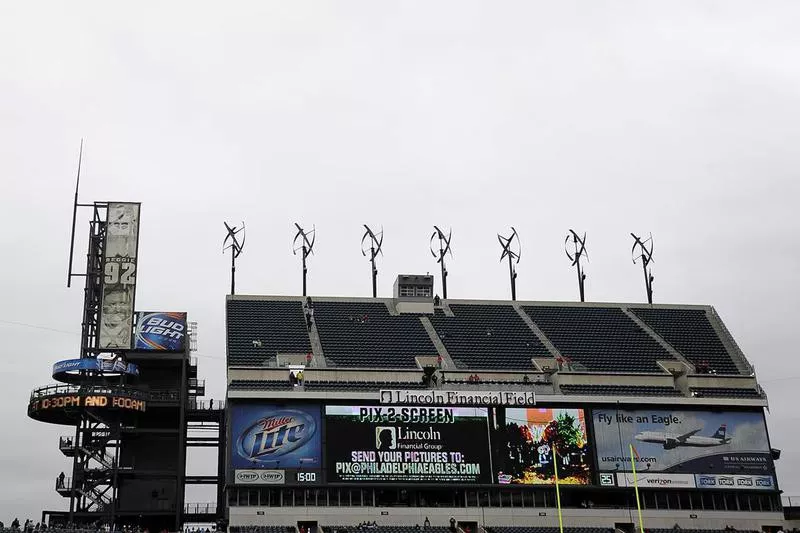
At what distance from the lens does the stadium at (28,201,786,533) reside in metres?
76.2

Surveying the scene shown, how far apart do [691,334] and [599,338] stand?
368 inches

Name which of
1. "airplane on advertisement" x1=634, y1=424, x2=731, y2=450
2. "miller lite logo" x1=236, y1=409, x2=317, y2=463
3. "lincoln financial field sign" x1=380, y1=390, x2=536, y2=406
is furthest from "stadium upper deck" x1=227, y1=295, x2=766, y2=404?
"airplane on advertisement" x1=634, y1=424, x2=731, y2=450

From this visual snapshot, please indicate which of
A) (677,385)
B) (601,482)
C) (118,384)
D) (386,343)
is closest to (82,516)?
(118,384)

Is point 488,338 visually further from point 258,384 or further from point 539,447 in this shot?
point 258,384

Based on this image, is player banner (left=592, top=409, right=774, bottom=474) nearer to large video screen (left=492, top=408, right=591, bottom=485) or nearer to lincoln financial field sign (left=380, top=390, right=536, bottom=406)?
large video screen (left=492, top=408, right=591, bottom=485)

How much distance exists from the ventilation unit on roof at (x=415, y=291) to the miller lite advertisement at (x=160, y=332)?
20796mm

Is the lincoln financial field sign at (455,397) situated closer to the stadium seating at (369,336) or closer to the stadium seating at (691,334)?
the stadium seating at (369,336)

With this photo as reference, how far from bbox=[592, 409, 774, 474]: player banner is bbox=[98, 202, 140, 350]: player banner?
40.1 metres

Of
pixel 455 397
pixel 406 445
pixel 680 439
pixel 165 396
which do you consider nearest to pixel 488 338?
pixel 455 397

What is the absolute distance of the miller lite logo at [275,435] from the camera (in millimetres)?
75625

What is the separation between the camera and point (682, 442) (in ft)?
264

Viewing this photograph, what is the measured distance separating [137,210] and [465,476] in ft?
124

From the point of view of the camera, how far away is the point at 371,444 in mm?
76938

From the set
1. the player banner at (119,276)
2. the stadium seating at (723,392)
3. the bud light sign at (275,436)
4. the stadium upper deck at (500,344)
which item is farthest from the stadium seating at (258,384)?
the stadium seating at (723,392)
